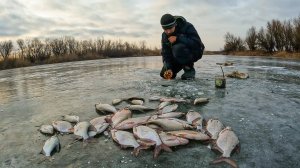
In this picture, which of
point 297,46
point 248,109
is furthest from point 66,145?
point 297,46

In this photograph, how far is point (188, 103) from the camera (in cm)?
457

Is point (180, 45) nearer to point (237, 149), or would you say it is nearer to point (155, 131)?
point (155, 131)

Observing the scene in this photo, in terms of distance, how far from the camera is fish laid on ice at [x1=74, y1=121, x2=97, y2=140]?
123 inches

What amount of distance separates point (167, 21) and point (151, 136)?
3.89 m

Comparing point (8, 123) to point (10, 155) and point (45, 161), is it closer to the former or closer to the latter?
point (10, 155)

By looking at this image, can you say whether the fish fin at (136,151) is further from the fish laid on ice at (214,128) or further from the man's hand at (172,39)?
the man's hand at (172,39)

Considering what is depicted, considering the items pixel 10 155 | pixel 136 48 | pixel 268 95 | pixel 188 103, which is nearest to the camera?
pixel 10 155

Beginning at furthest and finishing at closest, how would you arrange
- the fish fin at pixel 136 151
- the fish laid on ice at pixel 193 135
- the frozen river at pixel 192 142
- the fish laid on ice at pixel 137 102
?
the fish laid on ice at pixel 137 102
the fish laid on ice at pixel 193 135
the fish fin at pixel 136 151
the frozen river at pixel 192 142

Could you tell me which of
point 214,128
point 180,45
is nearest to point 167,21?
point 180,45

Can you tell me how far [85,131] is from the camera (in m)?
3.18

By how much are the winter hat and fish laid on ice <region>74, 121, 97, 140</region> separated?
3.51 m

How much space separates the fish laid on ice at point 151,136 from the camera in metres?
2.66

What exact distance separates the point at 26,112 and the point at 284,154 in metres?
3.74

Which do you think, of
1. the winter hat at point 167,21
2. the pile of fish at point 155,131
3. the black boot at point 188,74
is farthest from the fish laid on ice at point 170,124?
the black boot at point 188,74
